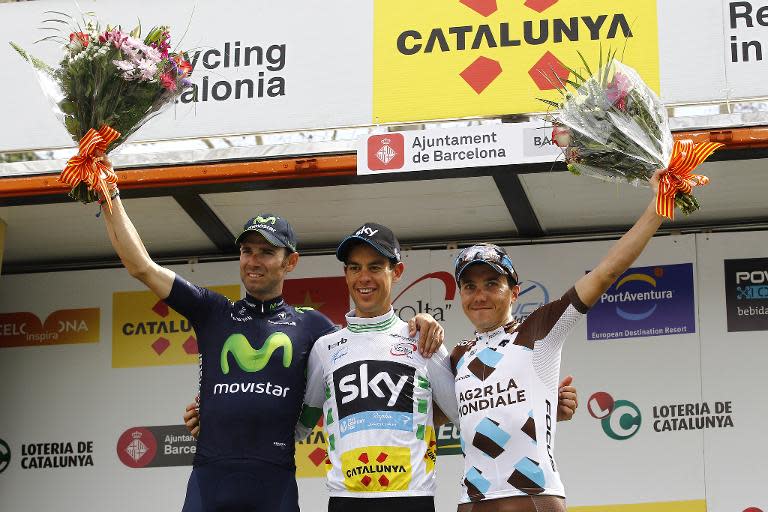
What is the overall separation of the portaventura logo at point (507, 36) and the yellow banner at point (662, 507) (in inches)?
91.4

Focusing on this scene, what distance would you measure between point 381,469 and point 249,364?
26.7 inches

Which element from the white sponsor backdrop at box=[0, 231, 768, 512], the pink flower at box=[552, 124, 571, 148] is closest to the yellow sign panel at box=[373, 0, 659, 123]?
the white sponsor backdrop at box=[0, 231, 768, 512]

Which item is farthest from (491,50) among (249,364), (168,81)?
(249,364)

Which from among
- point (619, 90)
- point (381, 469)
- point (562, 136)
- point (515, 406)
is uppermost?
point (619, 90)

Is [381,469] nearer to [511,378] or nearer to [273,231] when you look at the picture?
[511,378]

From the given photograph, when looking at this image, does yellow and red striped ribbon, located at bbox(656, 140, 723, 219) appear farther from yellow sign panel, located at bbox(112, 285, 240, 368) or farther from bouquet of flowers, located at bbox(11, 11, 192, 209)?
yellow sign panel, located at bbox(112, 285, 240, 368)

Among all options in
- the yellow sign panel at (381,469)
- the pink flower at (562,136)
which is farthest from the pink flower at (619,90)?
the yellow sign panel at (381,469)

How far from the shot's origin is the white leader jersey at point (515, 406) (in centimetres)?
450

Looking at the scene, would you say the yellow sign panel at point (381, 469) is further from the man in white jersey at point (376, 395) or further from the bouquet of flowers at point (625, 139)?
the bouquet of flowers at point (625, 139)

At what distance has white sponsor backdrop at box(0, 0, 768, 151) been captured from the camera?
6242 mm

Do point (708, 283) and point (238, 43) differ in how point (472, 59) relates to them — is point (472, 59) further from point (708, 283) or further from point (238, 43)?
point (708, 283)

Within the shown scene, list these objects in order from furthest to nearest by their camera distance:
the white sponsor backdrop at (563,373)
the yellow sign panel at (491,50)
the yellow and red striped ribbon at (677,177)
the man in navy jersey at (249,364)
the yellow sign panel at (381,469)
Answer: the white sponsor backdrop at (563,373), the yellow sign panel at (491,50), the man in navy jersey at (249,364), the yellow sign panel at (381,469), the yellow and red striped ribbon at (677,177)

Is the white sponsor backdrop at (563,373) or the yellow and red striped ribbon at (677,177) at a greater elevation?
the yellow and red striped ribbon at (677,177)

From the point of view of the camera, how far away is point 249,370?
4871 millimetres
